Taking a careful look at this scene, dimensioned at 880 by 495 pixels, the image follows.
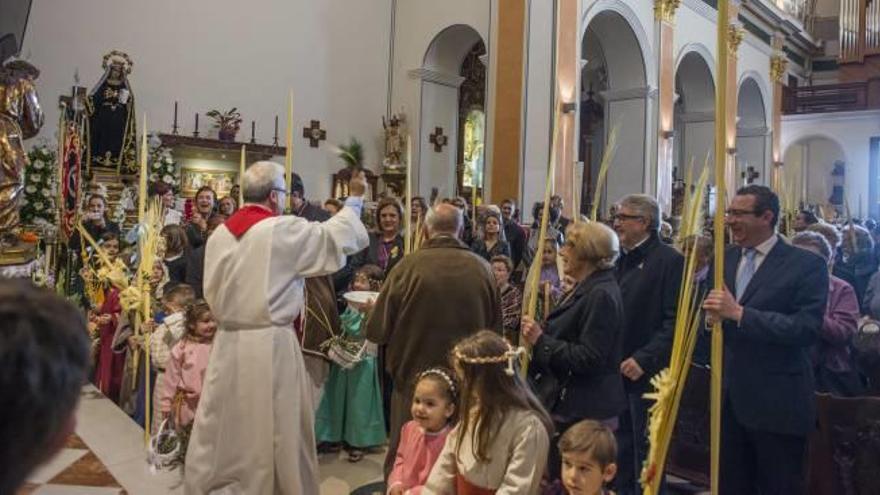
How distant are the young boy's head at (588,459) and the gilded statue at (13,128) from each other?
4.24m

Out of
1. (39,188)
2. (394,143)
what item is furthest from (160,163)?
(394,143)

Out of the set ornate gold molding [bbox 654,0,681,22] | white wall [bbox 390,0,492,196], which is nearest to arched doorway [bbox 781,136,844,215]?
ornate gold molding [bbox 654,0,681,22]

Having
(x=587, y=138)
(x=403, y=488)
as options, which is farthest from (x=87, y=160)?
(x=587, y=138)

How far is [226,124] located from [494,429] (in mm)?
9876

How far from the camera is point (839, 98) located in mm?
20422

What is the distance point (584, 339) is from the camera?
2828mm

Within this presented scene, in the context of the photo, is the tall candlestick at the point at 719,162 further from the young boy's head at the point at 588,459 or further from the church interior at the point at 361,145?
A: the young boy's head at the point at 588,459

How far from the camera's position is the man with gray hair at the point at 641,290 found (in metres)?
3.26

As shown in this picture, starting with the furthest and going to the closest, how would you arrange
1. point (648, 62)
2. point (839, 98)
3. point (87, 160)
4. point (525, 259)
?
point (839, 98) < point (648, 62) < point (87, 160) < point (525, 259)

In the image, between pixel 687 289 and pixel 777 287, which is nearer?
pixel 687 289

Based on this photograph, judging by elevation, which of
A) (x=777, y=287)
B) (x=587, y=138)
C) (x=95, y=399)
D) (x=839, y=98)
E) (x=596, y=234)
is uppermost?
(x=839, y=98)

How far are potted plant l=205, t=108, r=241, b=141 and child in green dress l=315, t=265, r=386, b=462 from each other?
740 centimetres

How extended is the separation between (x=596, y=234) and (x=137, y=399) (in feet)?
11.6

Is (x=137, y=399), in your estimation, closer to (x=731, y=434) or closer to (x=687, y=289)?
(x=731, y=434)
